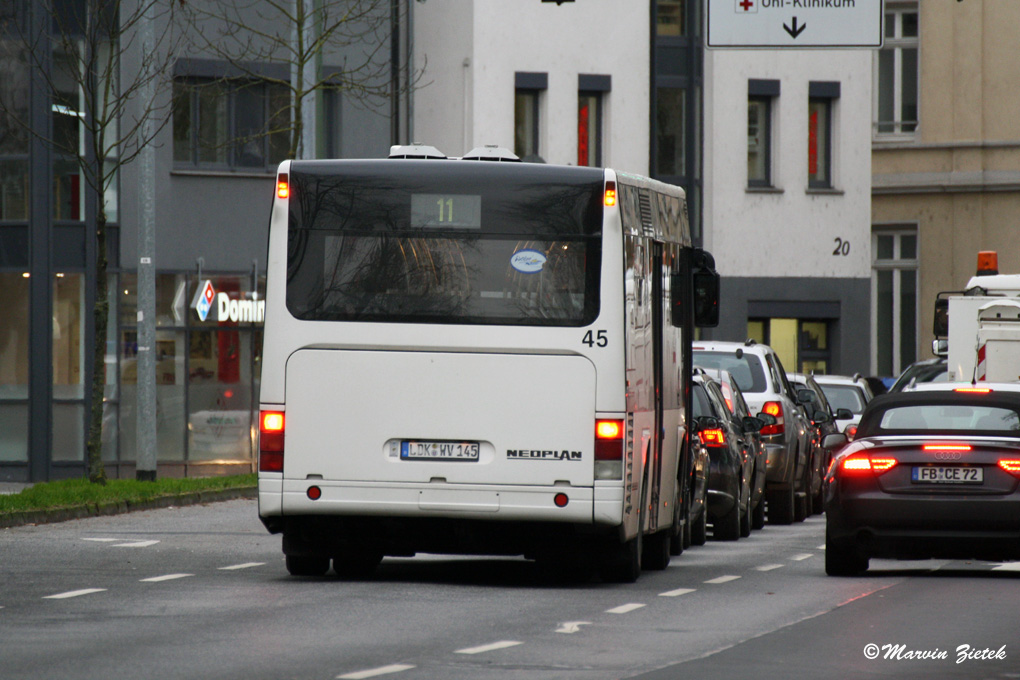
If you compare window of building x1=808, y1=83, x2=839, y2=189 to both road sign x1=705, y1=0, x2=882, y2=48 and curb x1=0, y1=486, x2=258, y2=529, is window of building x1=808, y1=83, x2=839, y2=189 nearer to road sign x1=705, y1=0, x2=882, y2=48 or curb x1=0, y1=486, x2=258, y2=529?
curb x1=0, y1=486, x2=258, y2=529

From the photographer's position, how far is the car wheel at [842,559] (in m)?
15.8

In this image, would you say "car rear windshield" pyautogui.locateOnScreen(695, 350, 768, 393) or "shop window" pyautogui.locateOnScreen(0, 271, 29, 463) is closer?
"car rear windshield" pyautogui.locateOnScreen(695, 350, 768, 393)

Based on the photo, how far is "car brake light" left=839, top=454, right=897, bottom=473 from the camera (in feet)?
50.8

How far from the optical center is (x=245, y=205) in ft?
113

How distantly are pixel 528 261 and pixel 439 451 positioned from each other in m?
1.40

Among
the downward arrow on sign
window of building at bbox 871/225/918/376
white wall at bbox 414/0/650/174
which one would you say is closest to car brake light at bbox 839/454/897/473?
the downward arrow on sign

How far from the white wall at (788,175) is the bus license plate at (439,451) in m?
28.8

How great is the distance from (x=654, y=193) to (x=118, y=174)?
1910cm

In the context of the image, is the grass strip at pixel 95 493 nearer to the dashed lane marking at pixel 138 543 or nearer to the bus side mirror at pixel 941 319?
the dashed lane marking at pixel 138 543

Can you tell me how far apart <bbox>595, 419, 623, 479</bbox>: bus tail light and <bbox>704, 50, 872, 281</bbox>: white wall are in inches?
1132

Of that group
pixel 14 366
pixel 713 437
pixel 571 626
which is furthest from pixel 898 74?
pixel 571 626

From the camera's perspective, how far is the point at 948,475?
15297 mm

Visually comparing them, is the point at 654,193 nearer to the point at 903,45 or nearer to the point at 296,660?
the point at 296,660

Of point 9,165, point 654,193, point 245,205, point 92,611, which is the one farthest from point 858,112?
point 92,611
